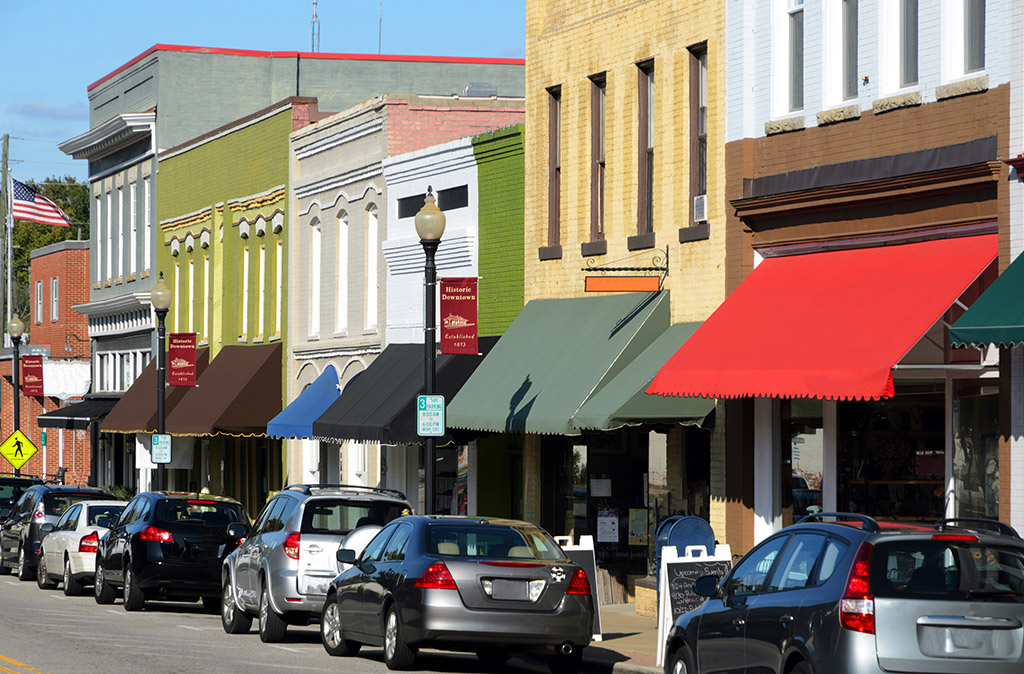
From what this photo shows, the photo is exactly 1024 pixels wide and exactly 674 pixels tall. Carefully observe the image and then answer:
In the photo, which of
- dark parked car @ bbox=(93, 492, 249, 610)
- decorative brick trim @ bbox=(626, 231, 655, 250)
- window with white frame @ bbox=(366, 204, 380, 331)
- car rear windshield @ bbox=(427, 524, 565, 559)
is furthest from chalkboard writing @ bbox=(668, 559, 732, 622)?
window with white frame @ bbox=(366, 204, 380, 331)

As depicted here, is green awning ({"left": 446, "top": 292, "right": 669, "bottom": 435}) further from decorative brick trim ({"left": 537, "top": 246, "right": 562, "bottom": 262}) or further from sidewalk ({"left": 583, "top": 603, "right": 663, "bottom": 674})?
sidewalk ({"left": 583, "top": 603, "right": 663, "bottom": 674})

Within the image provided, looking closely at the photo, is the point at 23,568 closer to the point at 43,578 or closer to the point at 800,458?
the point at 43,578

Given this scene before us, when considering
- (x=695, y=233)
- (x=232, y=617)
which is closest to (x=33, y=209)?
(x=232, y=617)

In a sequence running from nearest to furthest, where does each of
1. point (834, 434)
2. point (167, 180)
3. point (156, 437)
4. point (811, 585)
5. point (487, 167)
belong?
point (811, 585) < point (834, 434) < point (487, 167) < point (156, 437) < point (167, 180)

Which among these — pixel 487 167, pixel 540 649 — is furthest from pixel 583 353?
pixel 540 649

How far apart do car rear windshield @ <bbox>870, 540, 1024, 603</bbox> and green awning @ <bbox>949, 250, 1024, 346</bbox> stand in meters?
4.66

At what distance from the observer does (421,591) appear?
15.4m

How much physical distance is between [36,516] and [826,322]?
676 inches

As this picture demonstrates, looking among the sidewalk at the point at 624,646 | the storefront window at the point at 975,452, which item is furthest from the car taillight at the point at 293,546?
the storefront window at the point at 975,452

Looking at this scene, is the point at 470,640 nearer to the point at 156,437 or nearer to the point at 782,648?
the point at 782,648

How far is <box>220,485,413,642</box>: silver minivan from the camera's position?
1878cm

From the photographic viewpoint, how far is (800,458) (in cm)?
2002

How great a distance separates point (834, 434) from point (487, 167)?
9.74 m

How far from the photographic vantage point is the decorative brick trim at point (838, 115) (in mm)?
18828
